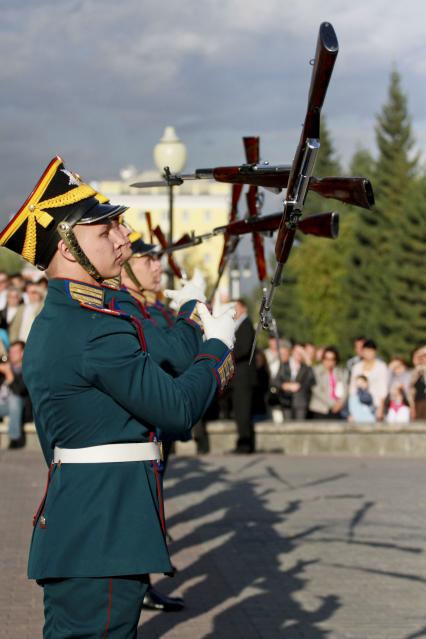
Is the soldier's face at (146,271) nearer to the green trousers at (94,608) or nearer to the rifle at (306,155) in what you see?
the rifle at (306,155)

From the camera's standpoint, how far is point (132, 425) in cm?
403

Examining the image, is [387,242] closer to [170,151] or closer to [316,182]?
[170,151]

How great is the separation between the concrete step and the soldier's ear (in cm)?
1273

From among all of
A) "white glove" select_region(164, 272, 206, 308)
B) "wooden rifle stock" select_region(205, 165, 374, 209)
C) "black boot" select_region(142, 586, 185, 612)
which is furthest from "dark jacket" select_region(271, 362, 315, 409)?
"wooden rifle stock" select_region(205, 165, 374, 209)

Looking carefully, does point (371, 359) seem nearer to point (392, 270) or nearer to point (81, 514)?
point (81, 514)

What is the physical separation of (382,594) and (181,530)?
274cm

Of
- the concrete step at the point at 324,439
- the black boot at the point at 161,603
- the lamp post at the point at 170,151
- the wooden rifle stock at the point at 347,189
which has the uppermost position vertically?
the lamp post at the point at 170,151

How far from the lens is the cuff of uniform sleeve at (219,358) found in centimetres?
407

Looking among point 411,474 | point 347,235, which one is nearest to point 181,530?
point 411,474

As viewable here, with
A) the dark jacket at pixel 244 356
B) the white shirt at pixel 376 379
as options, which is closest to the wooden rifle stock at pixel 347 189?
the dark jacket at pixel 244 356

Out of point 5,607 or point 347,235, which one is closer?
point 5,607

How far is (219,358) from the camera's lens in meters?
4.11

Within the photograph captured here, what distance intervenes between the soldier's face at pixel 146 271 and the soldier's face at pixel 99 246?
3.81 meters

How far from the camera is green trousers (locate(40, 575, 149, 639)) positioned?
12.8 feet
